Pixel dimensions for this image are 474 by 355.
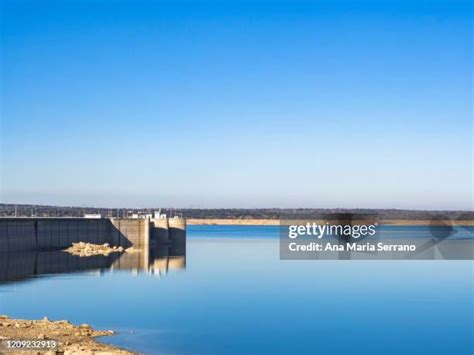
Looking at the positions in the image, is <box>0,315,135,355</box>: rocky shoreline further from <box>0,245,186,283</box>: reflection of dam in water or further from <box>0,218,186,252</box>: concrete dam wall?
<box>0,218,186,252</box>: concrete dam wall

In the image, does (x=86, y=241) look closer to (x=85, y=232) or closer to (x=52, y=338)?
(x=85, y=232)

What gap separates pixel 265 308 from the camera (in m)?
34.5

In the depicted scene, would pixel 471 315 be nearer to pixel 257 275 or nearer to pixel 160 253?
pixel 257 275

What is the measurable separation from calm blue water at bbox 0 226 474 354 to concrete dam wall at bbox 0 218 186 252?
13.8 metres

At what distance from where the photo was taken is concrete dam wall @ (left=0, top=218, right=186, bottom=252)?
62469mm

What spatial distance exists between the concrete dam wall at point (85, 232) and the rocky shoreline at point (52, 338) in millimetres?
36269

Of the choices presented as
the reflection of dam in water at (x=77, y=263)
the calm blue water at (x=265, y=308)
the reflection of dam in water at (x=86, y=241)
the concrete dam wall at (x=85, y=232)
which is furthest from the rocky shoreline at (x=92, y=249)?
the calm blue water at (x=265, y=308)

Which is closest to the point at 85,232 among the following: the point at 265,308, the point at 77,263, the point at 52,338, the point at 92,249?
the point at 92,249

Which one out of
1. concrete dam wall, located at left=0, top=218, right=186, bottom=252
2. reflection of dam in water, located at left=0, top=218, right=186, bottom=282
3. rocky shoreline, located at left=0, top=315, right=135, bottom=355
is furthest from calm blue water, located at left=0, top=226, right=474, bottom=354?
concrete dam wall, located at left=0, top=218, right=186, bottom=252

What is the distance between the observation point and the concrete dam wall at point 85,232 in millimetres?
62469

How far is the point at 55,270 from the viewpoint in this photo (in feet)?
171

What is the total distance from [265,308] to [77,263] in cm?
2744

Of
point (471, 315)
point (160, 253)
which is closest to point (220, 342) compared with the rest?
point (471, 315)

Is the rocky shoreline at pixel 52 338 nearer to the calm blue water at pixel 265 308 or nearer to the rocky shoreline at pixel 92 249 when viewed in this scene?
the calm blue water at pixel 265 308
